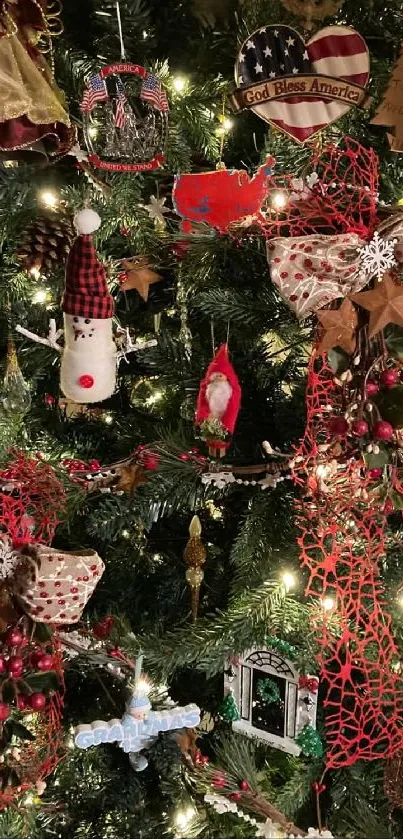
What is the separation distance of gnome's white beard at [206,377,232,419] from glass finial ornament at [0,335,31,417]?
0.21m

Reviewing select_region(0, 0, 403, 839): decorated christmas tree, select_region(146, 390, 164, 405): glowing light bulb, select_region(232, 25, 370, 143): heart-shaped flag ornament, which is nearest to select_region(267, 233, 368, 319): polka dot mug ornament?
select_region(0, 0, 403, 839): decorated christmas tree

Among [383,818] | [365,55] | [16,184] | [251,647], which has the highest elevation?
[365,55]

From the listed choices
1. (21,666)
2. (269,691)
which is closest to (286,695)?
(269,691)

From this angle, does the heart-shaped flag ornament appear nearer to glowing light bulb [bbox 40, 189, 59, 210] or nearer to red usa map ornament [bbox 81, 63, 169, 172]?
red usa map ornament [bbox 81, 63, 169, 172]

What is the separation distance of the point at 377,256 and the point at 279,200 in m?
0.11

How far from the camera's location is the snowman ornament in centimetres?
71

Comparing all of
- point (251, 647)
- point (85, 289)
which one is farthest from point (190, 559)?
point (85, 289)

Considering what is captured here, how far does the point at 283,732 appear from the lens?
2.92 feet

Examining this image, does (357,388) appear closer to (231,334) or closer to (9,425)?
(231,334)

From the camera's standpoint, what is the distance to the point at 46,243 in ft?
2.72

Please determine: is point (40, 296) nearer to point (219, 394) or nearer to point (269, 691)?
point (219, 394)

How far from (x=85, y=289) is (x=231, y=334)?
0.66 ft

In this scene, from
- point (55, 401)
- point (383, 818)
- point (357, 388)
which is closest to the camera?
point (357, 388)

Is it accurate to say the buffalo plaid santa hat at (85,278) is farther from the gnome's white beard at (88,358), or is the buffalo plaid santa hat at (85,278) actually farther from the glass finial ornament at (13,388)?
the glass finial ornament at (13,388)
